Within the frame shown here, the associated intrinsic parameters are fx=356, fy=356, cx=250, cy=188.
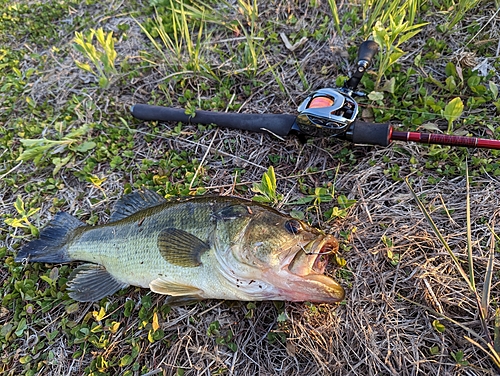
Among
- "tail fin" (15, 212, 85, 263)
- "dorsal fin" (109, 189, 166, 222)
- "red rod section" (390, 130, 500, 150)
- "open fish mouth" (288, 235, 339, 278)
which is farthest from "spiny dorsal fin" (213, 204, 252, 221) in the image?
"tail fin" (15, 212, 85, 263)

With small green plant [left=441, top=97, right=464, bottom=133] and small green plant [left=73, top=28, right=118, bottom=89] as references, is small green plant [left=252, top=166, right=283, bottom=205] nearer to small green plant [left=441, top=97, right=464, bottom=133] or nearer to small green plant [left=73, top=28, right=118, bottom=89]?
small green plant [left=441, top=97, right=464, bottom=133]

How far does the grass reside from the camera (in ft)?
7.49

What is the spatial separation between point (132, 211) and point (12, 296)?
118cm

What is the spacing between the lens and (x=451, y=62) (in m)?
3.16

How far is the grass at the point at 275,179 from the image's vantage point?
228 cm

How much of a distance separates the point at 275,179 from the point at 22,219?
2.27 m

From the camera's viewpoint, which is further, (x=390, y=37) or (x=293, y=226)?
(x=390, y=37)

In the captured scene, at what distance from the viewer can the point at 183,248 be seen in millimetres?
2430

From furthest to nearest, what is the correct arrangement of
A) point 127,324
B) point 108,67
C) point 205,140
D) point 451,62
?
1. point 108,67
2. point 205,140
3. point 451,62
4. point 127,324

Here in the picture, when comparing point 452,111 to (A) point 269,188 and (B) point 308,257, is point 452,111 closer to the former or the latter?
(A) point 269,188

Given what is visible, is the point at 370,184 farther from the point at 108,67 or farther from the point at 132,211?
the point at 108,67

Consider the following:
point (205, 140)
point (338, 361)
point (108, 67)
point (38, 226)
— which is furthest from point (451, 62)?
point (38, 226)

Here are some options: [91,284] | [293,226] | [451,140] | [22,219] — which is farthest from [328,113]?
[22,219]

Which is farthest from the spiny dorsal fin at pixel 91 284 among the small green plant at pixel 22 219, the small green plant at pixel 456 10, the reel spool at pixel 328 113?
the small green plant at pixel 456 10
